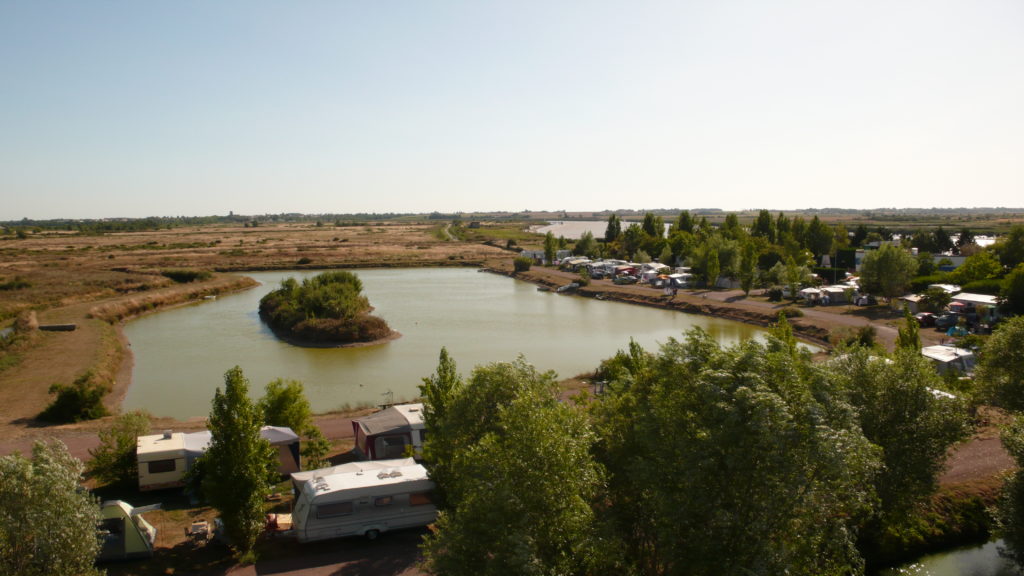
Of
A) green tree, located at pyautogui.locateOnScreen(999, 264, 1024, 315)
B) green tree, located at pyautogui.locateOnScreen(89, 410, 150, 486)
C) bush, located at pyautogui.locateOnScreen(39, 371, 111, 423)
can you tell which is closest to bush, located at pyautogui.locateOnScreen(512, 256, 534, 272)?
green tree, located at pyautogui.locateOnScreen(999, 264, 1024, 315)

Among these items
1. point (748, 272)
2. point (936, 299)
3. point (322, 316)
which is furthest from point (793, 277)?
point (322, 316)

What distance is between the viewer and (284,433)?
1400 centimetres

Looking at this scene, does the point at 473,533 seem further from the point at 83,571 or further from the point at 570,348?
the point at 570,348

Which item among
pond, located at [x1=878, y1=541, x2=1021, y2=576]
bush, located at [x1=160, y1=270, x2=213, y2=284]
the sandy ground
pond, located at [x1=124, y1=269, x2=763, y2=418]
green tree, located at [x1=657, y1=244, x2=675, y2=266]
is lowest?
pond, located at [x1=878, y1=541, x2=1021, y2=576]

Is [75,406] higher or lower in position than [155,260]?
lower

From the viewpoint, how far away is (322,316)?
111 ft

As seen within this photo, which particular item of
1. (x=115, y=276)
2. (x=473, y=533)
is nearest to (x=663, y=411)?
(x=473, y=533)

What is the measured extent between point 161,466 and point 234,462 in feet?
15.0

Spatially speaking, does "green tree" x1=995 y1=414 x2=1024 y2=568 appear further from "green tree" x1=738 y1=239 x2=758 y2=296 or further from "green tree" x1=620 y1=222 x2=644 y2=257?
"green tree" x1=620 y1=222 x2=644 y2=257

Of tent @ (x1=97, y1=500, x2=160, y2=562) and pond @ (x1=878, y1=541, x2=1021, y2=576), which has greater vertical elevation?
tent @ (x1=97, y1=500, x2=160, y2=562)

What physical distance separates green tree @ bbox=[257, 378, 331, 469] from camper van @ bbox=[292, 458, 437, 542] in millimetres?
2961

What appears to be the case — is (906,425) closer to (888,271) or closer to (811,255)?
(888,271)

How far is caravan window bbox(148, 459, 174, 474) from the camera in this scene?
1286 centimetres

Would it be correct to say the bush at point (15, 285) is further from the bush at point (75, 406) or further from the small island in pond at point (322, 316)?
the bush at point (75, 406)
